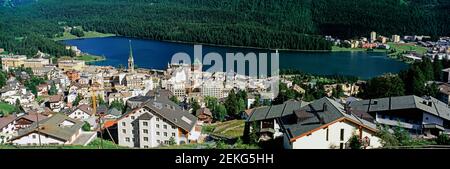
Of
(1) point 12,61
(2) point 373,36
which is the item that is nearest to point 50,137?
(1) point 12,61

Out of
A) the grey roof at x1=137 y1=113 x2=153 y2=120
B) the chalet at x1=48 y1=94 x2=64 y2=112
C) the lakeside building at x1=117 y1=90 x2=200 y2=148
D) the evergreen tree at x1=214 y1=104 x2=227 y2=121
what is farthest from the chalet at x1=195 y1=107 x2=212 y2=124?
the chalet at x1=48 y1=94 x2=64 y2=112

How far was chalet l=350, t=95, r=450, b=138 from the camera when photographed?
3.13 m

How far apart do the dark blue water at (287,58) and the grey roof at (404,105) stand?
9522mm

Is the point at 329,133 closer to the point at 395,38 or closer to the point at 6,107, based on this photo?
the point at 6,107

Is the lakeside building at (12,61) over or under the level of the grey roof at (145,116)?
under

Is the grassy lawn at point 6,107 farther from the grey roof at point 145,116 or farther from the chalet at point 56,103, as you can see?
the grey roof at point 145,116

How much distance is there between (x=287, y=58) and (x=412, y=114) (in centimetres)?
1441

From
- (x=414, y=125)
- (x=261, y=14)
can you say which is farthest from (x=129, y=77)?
(x=261, y=14)

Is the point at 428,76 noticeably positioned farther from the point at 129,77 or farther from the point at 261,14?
the point at 261,14

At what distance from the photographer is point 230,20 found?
25.8 meters

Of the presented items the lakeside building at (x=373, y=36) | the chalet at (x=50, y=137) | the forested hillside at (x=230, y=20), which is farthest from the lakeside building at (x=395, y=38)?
the chalet at (x=50, y=137)

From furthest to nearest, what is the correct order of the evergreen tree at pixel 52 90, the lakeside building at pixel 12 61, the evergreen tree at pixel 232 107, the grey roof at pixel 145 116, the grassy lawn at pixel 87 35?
1. the grassy lawn at pixel 87 35
2. the lakeside building at pixel 12 61
3. the evergreen tree at pixel 52 90
4. the evergreen tree at pixel 232 107
5. the grey roof at pixel 145 116

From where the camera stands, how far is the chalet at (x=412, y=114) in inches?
123

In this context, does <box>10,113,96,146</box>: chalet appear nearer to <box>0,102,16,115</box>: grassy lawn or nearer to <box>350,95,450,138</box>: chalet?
<box>350,95,450,138</box>: chalet
